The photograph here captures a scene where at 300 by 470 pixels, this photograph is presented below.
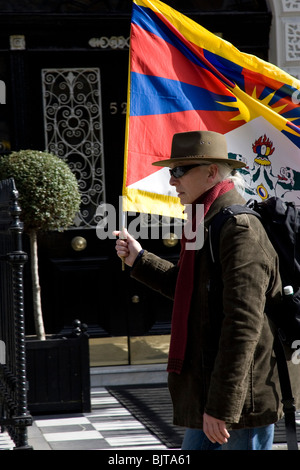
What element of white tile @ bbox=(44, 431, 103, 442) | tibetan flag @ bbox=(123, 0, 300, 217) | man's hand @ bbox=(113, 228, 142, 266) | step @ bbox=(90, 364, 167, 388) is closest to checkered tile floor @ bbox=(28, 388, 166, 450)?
white tile @ bbox=(44, 431, 103, 442)

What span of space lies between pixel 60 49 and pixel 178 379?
5.01 metres

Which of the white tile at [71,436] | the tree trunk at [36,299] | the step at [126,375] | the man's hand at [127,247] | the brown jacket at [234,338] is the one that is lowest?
the step at [126,375]

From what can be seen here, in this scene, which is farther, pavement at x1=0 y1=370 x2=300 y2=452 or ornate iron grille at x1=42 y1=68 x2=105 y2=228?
ornate iron grille at x1=42 y1=68 x2=105 y2=228

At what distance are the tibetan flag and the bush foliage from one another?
193cm

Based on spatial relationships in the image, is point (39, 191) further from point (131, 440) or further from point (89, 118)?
point (131, 440)

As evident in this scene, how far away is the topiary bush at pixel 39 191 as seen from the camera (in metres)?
6.42

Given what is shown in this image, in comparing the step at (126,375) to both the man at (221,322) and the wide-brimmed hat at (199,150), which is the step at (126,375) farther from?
the wide-brimmed hat at (199,150)

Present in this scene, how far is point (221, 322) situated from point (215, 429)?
1.25 feet

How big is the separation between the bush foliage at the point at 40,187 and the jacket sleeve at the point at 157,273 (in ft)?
9.17

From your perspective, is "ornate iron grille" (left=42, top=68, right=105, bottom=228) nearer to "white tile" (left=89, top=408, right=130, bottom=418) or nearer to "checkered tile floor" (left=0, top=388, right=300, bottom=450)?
"white tile" (left=89, top=408, right=130, bottom=418)

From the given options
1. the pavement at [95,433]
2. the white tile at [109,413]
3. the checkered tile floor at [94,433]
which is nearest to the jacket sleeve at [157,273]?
the pavement at [95,433]

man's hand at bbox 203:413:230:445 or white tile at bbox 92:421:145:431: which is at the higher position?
man's hand at bbox 203:413:230:445

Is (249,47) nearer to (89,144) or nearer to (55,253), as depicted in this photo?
(89,144)

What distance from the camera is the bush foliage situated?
6.42m
